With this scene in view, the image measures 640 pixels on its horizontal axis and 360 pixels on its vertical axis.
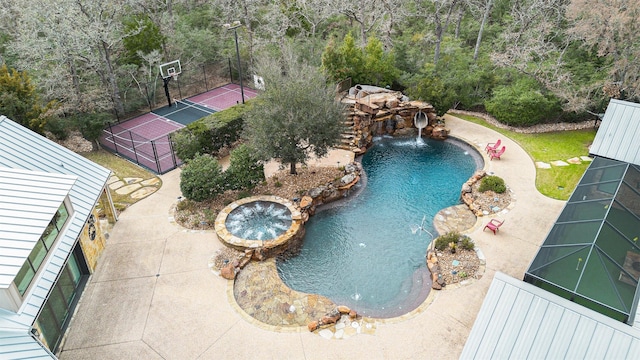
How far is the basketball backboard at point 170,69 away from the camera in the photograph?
32125mm

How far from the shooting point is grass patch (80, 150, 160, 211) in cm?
2245

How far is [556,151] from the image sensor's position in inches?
1028

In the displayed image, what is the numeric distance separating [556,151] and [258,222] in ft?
59.8

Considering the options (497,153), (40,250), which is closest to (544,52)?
(497,153)

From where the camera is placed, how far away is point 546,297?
37.7 feet

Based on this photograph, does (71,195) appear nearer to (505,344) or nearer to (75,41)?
(75,41)

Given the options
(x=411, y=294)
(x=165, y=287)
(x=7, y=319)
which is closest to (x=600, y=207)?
(x=411, y=294)

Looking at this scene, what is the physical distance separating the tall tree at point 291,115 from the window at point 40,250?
9.10 m

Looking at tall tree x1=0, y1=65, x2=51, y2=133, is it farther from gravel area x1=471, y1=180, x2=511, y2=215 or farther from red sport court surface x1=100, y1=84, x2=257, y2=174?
gravel area x1=471, y1=180, x2=511, y2=215

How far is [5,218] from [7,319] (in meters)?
2.94

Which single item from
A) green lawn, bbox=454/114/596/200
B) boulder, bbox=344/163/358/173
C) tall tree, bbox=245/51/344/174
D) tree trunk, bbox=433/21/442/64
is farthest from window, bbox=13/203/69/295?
tree trunk, bbox=433/21/442/64

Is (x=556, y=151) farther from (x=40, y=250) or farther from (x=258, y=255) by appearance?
(x=40, y=250)

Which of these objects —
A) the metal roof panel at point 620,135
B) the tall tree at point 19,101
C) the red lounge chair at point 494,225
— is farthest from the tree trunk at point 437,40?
the tall tree at point 19,101

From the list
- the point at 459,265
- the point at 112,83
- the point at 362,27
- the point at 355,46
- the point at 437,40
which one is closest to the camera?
the point at 459,265
